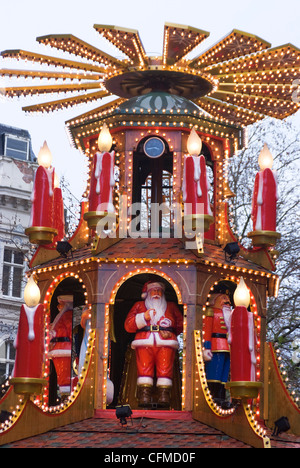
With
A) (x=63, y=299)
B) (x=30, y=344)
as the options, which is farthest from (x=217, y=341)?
(x=30, y=344)

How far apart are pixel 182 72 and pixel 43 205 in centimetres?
333

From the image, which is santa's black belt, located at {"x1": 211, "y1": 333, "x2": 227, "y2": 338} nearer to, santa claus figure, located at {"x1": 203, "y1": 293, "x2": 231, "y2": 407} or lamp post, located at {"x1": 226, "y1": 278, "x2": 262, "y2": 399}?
santa claus figure, located at {"x1": 203, "y1": 293, "x2": 231, "y2": 407}

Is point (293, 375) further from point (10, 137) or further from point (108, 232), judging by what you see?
point (10, 137)

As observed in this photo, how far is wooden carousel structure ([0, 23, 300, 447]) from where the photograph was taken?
53.2ft

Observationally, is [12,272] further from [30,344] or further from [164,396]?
[30,344]

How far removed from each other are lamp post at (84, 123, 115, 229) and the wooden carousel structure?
2 cm

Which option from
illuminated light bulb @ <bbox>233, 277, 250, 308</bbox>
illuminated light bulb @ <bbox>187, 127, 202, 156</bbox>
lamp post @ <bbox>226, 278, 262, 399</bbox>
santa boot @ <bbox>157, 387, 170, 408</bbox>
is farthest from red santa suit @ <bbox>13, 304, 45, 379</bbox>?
illuminated light bulb @ <bbox>187, 127, 202, 156</bbox>

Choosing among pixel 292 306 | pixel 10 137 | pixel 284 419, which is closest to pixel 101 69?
pixel 284 419

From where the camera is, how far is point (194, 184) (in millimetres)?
16984

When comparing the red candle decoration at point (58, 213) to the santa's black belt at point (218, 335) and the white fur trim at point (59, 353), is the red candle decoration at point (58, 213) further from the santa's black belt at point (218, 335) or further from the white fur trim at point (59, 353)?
the santa's black belt at point (218, 335)

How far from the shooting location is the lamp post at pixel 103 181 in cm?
1698

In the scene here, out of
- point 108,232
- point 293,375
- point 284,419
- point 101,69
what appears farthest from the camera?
point 293,375

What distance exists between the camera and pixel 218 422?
621 inches
